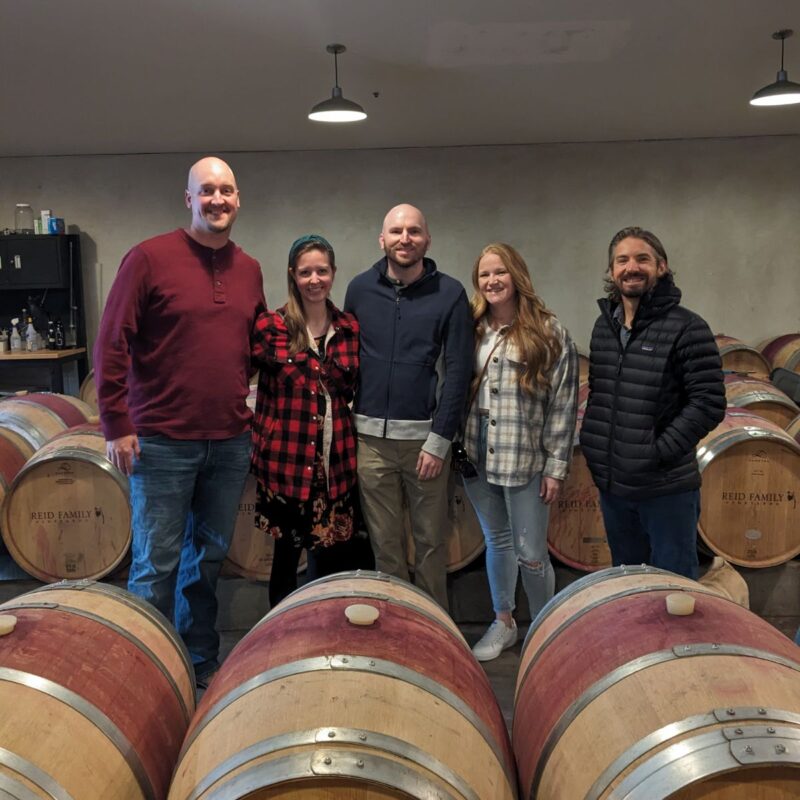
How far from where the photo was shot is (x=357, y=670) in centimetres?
131

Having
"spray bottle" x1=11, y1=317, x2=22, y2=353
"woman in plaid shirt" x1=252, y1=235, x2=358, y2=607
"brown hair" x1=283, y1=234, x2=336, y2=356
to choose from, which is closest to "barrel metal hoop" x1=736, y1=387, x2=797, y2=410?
"woman in plaid shirt" x1=252, y1=235, x2=358, y2=607

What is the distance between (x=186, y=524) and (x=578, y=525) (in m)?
1.70

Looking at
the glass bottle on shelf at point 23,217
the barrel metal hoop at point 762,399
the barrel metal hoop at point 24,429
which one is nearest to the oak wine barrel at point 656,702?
the barrel metal hoop at point 762,399

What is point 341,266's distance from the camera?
769 centimetres

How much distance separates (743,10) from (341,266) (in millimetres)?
4543

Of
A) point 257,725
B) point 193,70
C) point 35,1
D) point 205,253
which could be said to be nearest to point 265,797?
point 257,725

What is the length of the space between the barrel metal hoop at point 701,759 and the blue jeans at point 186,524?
1.69 metres

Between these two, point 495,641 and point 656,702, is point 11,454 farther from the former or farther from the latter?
point 656,702

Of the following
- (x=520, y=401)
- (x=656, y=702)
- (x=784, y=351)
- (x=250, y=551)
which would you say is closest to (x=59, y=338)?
(x=250, y=551)

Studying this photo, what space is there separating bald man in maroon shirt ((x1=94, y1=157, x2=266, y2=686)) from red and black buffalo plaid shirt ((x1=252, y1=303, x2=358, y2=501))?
0.33ft

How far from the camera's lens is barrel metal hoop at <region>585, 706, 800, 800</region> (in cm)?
116

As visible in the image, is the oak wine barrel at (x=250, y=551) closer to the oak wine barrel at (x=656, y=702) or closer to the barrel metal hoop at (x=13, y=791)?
the oak wine barrel at (x=656, y=702)

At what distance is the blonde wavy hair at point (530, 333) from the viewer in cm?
266

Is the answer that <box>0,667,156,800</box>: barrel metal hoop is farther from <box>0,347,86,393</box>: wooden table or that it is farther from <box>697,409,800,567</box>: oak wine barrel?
<box>0,347,86,393</box>: wooden table
